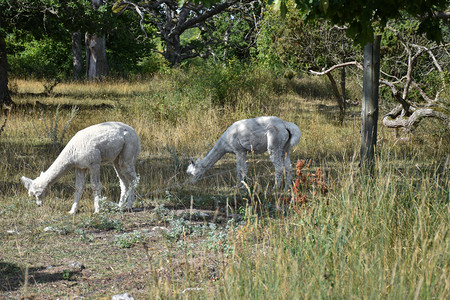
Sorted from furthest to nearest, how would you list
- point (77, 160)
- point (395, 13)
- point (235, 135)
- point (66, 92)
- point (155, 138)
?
point (66, 92) < point (155, 138) < point (235, 135) < point (77, 160) < point (395, 13)

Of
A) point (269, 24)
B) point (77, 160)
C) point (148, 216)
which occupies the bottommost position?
point (148, 216)

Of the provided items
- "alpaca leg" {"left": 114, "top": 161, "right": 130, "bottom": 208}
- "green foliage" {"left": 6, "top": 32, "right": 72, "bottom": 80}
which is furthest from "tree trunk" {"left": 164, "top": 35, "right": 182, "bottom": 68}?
"alpaca leg" {"left": 114, "top": 161, "right": 130, "bottom": 208}

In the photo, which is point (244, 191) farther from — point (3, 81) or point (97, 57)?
point (97, 57)

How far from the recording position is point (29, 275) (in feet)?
16.4

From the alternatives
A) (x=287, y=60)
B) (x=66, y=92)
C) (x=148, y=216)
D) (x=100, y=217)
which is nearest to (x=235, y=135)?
(x=148, y=216)

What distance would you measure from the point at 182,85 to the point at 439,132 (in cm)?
804

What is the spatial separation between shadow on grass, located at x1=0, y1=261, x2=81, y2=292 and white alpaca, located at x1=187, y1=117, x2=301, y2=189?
3483 millimetres

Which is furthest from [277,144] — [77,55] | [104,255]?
[77,55]

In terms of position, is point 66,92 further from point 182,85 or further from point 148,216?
point 148,216

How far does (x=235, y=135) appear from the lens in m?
8.42

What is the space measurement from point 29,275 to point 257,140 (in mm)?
4343

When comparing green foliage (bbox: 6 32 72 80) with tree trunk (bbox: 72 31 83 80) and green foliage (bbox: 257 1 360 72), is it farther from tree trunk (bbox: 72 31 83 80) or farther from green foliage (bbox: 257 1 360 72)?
green foliage (bbox: 257 1 360 72)

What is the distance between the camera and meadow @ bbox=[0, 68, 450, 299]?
3566 millimetres

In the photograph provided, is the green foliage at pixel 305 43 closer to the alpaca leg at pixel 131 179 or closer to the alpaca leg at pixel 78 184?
the alpaca leg at pixel 131 179
